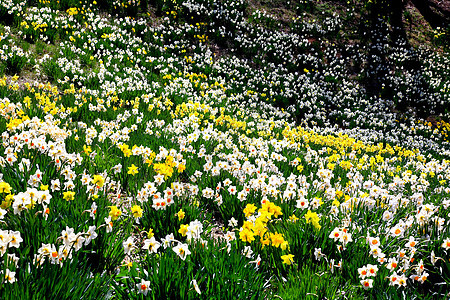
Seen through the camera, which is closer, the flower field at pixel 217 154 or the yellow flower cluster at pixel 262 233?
the flower field at pixel 217 154

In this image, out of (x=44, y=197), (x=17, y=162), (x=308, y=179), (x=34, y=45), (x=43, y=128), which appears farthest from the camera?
(x=34, y=45)

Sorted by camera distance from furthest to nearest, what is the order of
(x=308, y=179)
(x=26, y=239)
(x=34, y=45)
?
1. (x=34, y=45)
2. (x=308, y=179)
3. (x=26, y=239)

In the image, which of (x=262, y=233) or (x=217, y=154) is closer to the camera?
(x=262, y=233)

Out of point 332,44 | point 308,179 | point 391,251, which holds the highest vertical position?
point 332,44

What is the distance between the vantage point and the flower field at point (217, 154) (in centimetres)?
177

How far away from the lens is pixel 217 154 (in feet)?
14.1

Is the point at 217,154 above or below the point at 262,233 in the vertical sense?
below

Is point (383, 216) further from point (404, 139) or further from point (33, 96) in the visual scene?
point (404, 139)

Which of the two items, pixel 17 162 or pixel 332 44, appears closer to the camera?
pixel 17 162

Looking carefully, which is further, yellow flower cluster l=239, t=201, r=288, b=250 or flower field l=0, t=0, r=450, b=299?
yellow flower cluster l=239, t=201, r=288, b=250

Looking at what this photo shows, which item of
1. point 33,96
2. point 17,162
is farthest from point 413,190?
point 33,96

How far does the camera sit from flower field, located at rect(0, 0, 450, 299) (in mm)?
1771

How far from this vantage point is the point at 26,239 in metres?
1.70

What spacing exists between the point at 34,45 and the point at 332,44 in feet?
50.7
